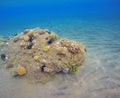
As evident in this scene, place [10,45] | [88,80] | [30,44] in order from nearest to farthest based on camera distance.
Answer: [88,80] → [30,44] → [10,45]

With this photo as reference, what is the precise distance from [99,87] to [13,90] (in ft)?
12.9

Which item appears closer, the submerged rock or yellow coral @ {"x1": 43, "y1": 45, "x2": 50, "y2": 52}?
the submerged rock

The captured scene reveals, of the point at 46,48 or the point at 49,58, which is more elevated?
the point at 46,48

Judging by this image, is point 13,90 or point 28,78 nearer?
point 13,90

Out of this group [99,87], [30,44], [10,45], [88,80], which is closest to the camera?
[99,87]

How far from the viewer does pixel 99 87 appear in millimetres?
6605

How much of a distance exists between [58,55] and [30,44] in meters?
2.46

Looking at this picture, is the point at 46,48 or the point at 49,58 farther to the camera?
the point at 46,48

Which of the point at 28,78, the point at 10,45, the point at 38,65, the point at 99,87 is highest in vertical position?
the point at 10,45

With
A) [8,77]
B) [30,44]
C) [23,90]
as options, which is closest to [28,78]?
[23,90]

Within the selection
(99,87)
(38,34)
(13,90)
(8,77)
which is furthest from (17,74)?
(99,87)

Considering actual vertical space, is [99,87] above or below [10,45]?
below

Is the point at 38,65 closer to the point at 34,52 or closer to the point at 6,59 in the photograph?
the point at 34,52

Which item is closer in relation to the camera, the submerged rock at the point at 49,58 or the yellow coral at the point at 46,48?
the submerged rock at the point at 49,58
